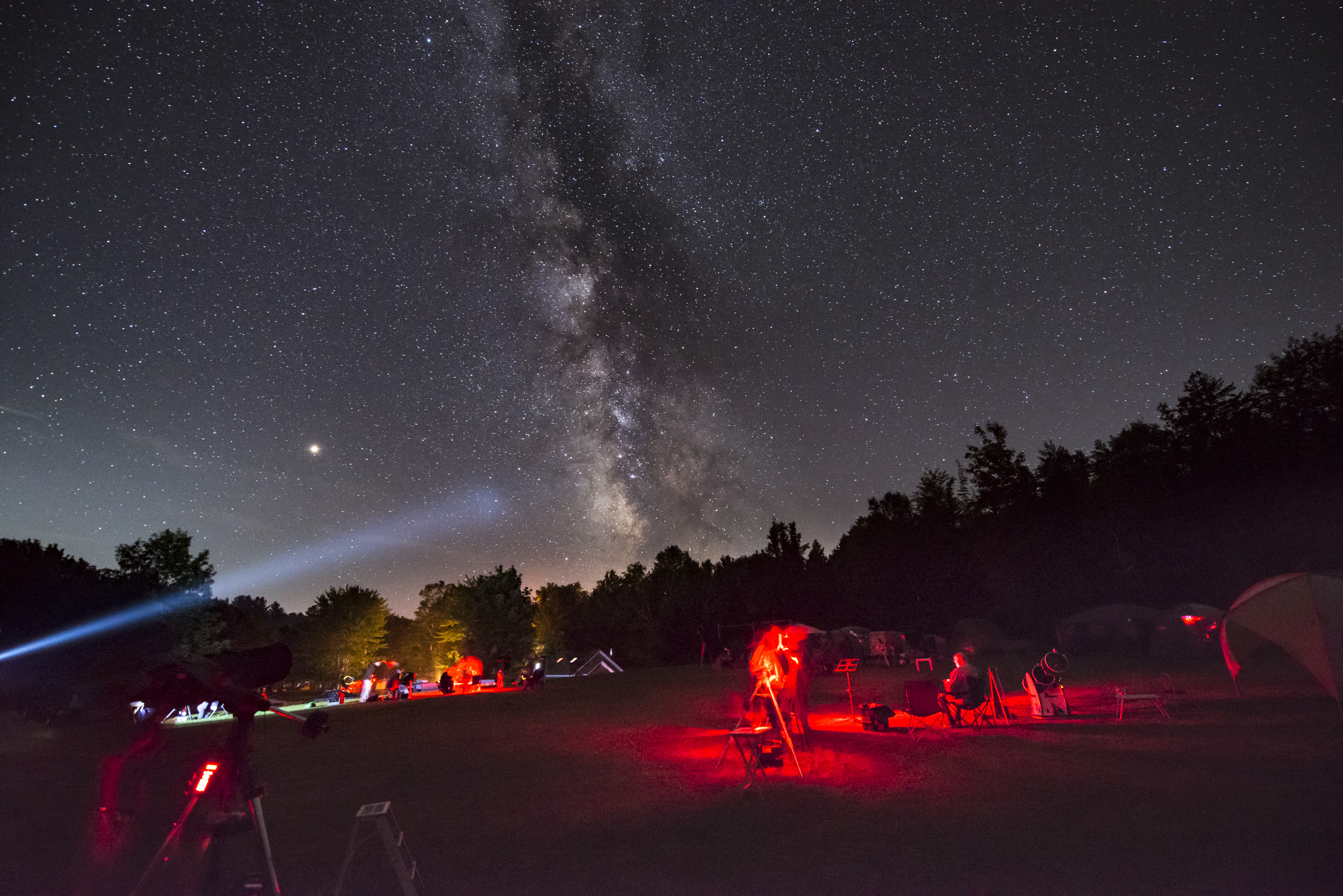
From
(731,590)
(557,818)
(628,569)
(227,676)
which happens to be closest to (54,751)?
(557,818)

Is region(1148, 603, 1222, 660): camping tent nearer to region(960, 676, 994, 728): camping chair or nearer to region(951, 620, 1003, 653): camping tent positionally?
region(951, 620, 1003, 653): camping tent

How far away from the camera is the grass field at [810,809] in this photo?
5.30 meters

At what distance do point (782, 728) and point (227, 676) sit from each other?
6.97m

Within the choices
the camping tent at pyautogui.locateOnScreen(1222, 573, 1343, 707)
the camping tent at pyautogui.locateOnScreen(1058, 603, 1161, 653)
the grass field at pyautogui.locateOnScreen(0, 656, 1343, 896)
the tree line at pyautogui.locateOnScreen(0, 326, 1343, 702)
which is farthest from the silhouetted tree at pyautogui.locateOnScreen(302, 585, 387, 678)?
the camping tent at pyautogui.locateOnScreen(1222, 573, 1343, 707)

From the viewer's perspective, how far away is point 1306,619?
11.7 m

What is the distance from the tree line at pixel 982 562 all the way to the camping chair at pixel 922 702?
1225 inches

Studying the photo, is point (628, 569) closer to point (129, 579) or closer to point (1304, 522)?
point (129, 579)

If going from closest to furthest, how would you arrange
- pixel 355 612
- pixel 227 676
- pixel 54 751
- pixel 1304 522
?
1. pixel 227 676
2. pixel 54 751
3. pixel 1304 522
4. pixel 355 612

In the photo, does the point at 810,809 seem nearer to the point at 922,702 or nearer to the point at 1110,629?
the point at 922,702

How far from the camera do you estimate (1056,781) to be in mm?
7934

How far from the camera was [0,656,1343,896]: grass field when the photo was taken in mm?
5297

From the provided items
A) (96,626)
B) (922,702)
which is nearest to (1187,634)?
(922,702)

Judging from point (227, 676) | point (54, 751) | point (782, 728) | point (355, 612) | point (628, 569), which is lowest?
point (54, 751)

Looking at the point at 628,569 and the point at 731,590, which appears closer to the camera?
the point at 731,590
